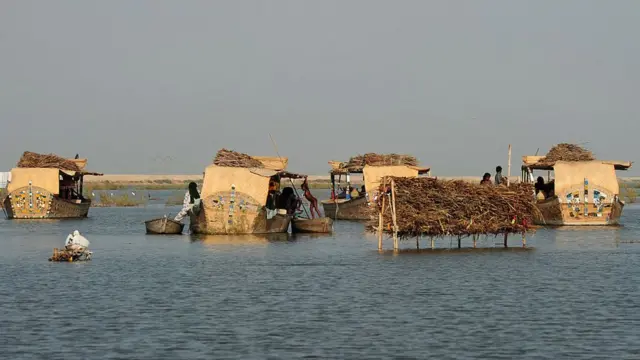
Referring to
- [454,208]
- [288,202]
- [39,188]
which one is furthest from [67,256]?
[39,188]

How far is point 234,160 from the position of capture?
1526 inches

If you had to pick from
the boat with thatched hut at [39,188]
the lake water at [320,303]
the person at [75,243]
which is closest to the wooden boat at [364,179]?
the boat with thatched hut at [39,188]

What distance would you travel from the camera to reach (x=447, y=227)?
3069cm

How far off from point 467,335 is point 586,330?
1851 mm

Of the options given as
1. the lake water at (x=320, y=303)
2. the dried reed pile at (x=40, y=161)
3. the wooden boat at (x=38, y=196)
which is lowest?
the lake water at (x=320, y=303)

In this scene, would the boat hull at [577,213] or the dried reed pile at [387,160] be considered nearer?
the boat hull at [577,213]

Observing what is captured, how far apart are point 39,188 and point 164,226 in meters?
14.1

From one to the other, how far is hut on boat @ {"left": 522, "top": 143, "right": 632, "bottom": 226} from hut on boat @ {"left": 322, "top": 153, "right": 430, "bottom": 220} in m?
7.21

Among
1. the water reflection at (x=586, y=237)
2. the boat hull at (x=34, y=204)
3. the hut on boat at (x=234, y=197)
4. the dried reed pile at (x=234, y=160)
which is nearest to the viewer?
the water reflection at (x=586, y=237)

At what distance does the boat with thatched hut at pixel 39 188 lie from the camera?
5328cm

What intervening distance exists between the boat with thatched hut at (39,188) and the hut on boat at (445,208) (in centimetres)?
2579

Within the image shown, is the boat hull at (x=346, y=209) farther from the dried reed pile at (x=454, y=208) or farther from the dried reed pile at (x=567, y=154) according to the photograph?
the dried reed pile at (x=454, y=208)

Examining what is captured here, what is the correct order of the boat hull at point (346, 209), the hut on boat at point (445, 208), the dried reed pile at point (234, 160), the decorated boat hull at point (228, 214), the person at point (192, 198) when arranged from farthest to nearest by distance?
the boat hull at point (346, 209), the person at point (192, 198), the dried reed pile at point (234, 160), the decorated boat hull at point (228, 214), the hut on boat at point (445, 208)

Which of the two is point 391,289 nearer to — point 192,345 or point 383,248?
point 192,345
